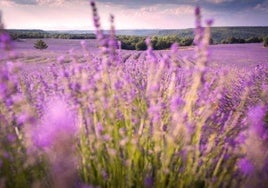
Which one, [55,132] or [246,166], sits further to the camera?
[246,166]

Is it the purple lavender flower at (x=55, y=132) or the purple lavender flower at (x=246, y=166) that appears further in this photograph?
the purple lavender flower at (x=246, y=166)

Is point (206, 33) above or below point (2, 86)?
above

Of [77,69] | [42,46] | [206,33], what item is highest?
[206,33]

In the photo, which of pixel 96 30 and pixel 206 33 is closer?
pixel 206 33

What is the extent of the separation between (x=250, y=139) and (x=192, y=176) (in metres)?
0.40

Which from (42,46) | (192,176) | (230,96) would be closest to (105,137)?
(192,176)

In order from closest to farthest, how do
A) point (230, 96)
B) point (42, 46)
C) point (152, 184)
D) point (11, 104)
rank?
point (11, 104)
point (152, 184)
point (230, 96)
point (42, 46)

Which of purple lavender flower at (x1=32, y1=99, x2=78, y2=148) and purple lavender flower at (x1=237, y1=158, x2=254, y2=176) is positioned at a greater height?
purple lavender flower at (x1=32, y1=99, x2=78, y2=148)

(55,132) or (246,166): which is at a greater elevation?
(55,132)

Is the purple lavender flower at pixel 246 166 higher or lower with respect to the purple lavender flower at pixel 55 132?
lower

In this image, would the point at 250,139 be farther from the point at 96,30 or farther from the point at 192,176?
the point at 96,30

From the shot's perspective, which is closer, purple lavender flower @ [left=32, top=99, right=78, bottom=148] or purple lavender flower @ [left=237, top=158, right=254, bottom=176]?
purple lavender flower @ [left=32, top=99, right=78, bottom=148]

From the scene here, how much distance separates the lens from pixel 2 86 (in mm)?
1344

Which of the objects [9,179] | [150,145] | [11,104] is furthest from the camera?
[150,145]
